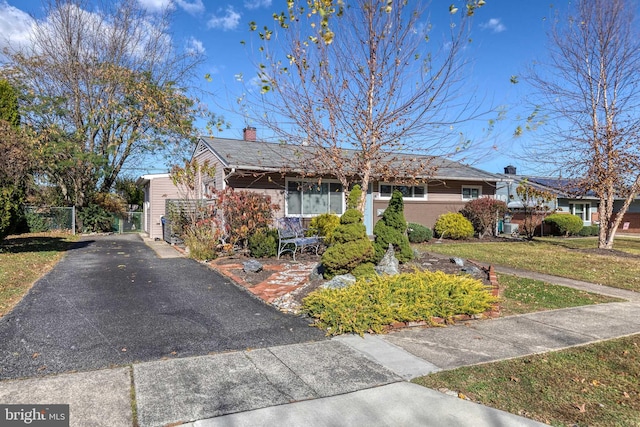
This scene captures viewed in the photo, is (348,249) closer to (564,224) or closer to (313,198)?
(313,198)

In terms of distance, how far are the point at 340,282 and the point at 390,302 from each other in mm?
1128

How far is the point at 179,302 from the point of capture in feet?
21.5

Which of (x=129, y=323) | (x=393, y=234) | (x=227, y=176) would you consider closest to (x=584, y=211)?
(x=227, y=176)

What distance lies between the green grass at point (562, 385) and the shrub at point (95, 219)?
22.0m

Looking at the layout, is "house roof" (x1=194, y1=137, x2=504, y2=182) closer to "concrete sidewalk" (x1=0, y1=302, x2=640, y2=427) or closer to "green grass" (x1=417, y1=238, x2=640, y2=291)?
"green grass" (x1=417, y1=238, x2=640, y2=291)

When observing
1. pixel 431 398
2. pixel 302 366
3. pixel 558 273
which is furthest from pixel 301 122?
pixel 558 273

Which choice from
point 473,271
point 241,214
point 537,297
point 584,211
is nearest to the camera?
point 537,297

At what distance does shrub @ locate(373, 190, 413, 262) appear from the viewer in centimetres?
820

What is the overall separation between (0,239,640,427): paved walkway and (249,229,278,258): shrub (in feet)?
20.8

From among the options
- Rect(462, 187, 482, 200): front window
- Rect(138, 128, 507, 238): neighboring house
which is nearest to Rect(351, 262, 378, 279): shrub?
Rect(138, 128, 507, 238): neighboring house

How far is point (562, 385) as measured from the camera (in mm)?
3623

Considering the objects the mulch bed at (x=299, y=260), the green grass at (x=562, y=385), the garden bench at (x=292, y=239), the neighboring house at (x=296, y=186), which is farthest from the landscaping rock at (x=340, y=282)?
the garden bench at (x=292, y=239)

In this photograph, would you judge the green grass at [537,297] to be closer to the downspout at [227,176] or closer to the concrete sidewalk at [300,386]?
the concrete sidewalk at [300,386]

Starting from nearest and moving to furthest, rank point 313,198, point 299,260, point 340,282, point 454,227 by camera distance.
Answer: point 340,282, point 299,260, point 313,198, point 454,227
